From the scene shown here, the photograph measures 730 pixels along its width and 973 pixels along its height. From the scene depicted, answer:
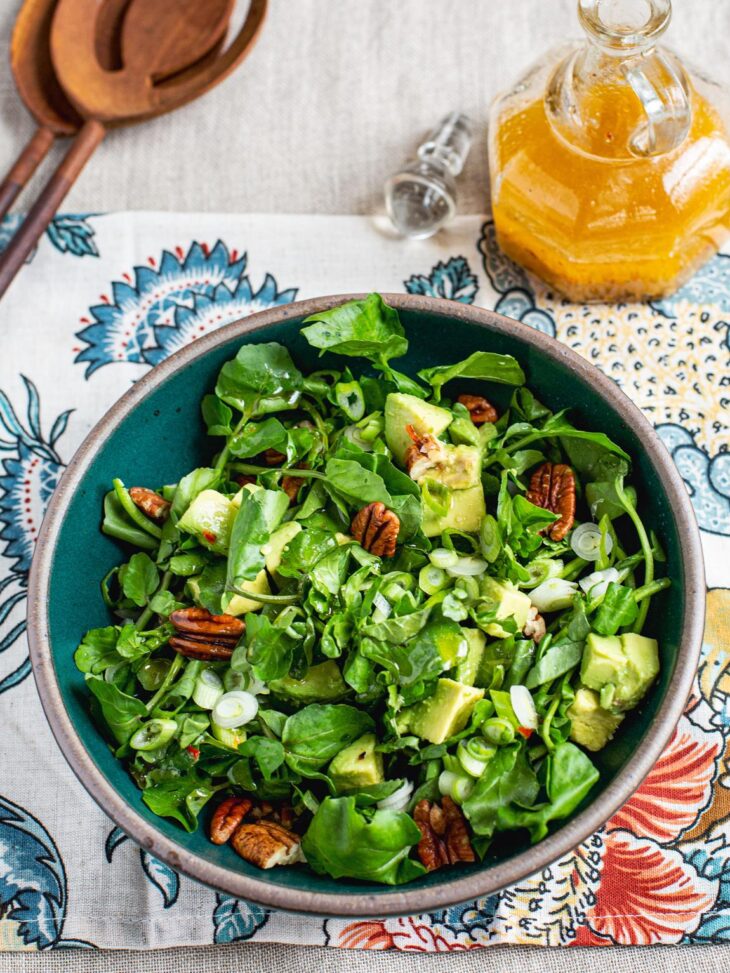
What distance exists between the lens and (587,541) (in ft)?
4.52

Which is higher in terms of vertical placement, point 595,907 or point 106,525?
point 106,525

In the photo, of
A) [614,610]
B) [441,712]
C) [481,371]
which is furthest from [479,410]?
[441,712]

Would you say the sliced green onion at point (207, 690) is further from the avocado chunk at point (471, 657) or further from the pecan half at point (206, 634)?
the avocado chunk at point (471, 657)

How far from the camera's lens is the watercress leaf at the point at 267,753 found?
118 cm

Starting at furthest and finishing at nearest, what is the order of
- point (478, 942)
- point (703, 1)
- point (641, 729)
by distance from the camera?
point (703, 1) < point (478, 942) < point (641, 729)

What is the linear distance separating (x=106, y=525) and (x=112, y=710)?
0.93 feet

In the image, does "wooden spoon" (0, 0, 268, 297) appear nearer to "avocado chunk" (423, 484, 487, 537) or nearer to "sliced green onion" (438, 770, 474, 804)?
"avocado chunk" (423, 484, 487, 537)

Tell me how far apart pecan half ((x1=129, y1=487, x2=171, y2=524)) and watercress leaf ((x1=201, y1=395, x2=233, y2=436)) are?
133 mm

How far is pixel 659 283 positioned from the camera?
1.68 metres

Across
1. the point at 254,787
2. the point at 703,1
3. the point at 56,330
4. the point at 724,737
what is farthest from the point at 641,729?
the point at 703,1

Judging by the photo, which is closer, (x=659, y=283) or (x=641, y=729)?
(x=641, y=729)

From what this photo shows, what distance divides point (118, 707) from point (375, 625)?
0.35 meters

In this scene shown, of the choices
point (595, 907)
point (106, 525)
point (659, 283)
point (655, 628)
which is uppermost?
point (106, 525)

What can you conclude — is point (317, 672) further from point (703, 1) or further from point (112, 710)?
point (703, 1)
